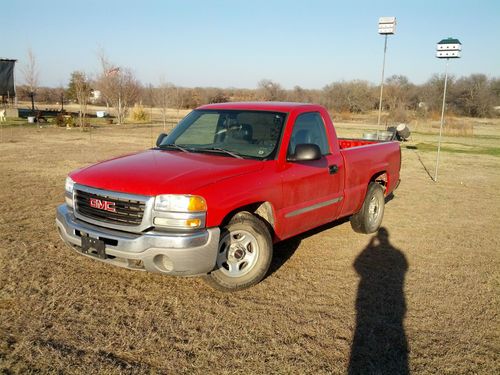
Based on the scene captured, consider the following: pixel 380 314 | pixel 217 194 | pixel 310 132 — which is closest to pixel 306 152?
pixel 310 132

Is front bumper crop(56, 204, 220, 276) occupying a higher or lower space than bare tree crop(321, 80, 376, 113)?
lower

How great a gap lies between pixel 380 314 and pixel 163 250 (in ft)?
6.62

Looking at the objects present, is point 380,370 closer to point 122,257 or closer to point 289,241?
point 122,257

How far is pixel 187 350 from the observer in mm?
3391

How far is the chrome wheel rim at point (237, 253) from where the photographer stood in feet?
14.0

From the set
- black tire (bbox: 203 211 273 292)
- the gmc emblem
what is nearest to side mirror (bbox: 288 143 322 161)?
black tire (bbox: 203 211 273 292)

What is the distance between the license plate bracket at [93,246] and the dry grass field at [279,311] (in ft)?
1.41

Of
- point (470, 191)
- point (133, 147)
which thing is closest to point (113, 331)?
point (470, 191)

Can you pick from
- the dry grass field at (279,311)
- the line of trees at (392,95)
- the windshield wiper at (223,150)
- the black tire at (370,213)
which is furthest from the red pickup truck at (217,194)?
the line of trees at (392,95)

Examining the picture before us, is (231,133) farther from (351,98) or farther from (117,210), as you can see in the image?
(351,98)

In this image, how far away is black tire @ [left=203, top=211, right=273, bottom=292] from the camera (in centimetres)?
425

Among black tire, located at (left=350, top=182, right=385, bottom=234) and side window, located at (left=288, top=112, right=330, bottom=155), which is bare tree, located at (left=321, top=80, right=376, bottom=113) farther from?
side window, located at (left=288, top=112, right=330, bottom=155)

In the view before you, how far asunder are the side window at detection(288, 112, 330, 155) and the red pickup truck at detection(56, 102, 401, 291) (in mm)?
13

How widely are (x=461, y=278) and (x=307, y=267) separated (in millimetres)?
1701
